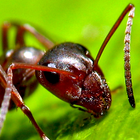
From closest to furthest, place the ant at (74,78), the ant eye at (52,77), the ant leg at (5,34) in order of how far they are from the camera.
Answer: the ant at (74,78)
the ant eye at (52,77)
the ant leg at (5,34)

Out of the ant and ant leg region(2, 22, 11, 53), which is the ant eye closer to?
the ant

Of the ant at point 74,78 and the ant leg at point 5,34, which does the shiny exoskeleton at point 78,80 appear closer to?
the ant at point 74,78

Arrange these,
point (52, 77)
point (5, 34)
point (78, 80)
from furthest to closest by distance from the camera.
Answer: point (5, 34) → point (52, 77) → point (78, 80)

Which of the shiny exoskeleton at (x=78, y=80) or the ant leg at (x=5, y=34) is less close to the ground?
the shiny exoskeleton at (x=78, y=80)

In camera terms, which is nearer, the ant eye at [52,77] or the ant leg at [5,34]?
the ant eye at [52,77]

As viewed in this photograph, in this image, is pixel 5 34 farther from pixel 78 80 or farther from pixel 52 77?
pixel 78 80

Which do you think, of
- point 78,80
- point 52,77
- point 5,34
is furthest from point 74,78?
point 5,34

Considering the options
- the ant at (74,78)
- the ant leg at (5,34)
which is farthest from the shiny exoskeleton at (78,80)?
the ant leg at (5,34)

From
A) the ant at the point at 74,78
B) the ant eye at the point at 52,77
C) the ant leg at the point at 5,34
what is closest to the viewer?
the ant at the point at 74,78

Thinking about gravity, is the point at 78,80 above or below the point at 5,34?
above
